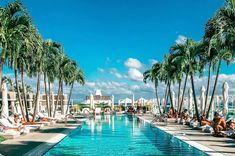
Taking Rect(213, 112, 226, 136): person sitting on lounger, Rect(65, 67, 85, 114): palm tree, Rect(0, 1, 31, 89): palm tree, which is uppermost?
Rect(65, 67, 85, 114): palm tree

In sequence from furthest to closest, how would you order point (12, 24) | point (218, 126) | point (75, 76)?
point (75, 76) < point (218, 126) < point (12, 24)

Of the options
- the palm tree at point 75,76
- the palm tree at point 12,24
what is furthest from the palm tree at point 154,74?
the palm tree at point 12,24

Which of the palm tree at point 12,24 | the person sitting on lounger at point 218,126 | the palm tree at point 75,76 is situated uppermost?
the palm tree at point 75,76

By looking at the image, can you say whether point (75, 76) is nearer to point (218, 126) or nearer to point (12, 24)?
point (218, 126)

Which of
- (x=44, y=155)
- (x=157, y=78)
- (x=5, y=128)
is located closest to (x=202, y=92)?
(x=157, y=78)

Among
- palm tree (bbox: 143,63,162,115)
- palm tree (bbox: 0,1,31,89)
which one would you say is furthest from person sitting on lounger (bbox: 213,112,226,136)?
palm tree (bbox: 143,63,162,115)

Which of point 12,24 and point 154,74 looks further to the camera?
point 154,74

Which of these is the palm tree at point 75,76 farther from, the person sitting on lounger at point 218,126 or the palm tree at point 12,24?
the person sitting on lounger at point 218,126

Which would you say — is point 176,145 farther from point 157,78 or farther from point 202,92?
point 157,78

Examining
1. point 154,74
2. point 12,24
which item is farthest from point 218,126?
point 154,74

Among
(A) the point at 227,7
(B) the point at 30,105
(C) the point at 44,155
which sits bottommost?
(C) the point at 44,155

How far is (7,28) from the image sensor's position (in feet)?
50.4

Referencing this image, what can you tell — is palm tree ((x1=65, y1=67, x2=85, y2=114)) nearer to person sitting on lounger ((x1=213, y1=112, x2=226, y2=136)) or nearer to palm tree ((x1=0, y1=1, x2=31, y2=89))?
palm tree ((x1=0, y1=1, x2=31, y2=89))

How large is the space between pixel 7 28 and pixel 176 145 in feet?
26.6
